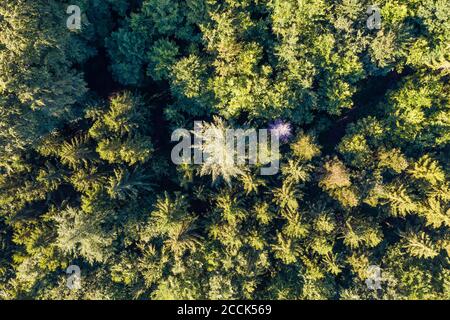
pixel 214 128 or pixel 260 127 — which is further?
pixel 260 127

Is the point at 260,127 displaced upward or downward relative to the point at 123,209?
upward

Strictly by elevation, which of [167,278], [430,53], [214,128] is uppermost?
[430,53]
